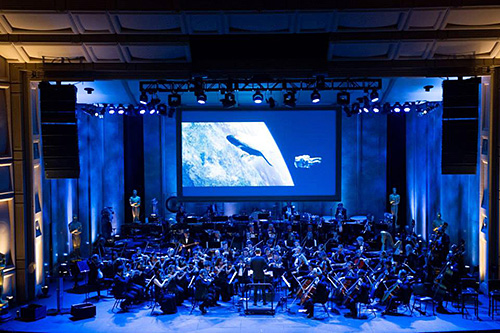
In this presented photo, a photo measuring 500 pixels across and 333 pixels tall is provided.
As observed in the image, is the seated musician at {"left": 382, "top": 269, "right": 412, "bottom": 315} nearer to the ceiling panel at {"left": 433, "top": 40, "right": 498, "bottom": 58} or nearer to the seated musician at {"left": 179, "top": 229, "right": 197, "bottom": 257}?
the ceiling panel at {"left": 433, "top": 40, "right": 498, "bottom": 58}

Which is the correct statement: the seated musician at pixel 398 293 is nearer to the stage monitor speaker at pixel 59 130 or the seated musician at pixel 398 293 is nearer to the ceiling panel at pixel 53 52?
the stage monitor speaker at pixel 59 130

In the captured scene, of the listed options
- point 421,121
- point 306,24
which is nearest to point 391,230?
point 421,121

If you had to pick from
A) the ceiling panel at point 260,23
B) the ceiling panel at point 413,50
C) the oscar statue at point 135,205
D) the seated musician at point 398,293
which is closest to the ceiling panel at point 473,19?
the ceiling panel at point 413,50

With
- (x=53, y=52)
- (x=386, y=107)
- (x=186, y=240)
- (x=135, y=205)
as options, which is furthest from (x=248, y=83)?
(x=135, y=205)

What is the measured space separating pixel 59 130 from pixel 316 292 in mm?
7444

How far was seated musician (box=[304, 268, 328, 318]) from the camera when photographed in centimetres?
1112

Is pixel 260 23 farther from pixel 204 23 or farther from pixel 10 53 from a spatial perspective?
pixel 10 53

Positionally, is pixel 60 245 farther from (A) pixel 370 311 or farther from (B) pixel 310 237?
(A) pixel 370 311

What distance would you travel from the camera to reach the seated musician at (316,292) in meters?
11.1

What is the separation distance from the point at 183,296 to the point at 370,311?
15.0 feet

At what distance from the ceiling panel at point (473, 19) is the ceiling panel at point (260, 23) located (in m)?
3.49

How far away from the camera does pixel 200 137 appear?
19016 millimetres

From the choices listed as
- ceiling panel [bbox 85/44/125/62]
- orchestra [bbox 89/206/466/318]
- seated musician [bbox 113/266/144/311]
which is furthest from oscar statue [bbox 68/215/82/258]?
ceiling panel [bbox 85/44/125/62]

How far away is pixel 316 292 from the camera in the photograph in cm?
1116
